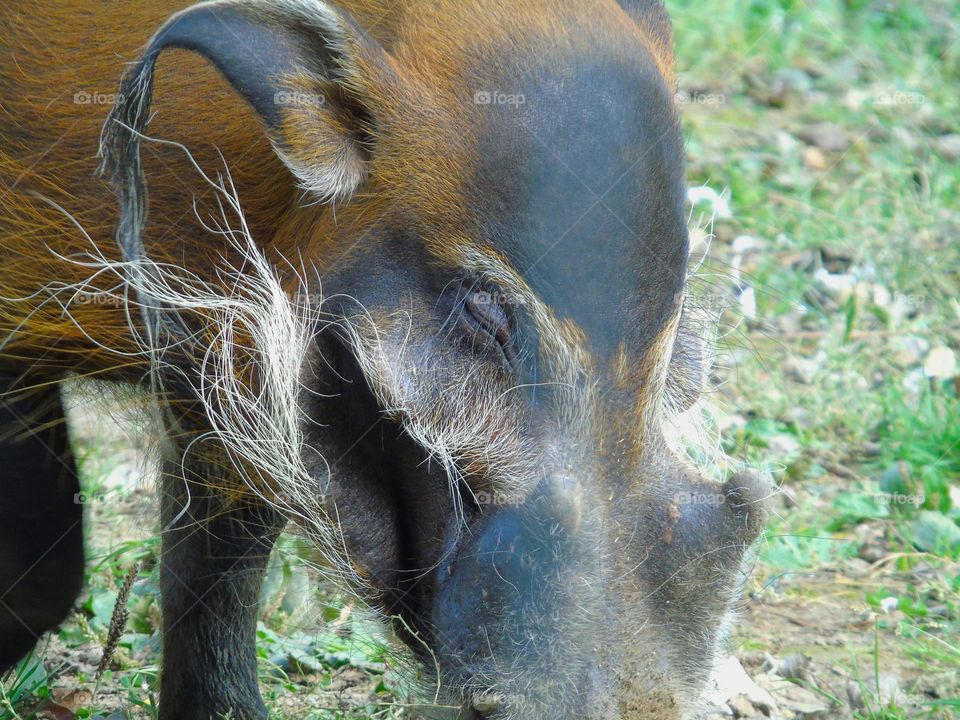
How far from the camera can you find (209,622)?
351 cm

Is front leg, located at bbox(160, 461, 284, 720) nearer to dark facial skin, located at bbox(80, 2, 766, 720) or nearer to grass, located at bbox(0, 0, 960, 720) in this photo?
grass, located at bbox(0, 0, 960, 720)

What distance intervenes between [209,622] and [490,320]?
4.76 feet

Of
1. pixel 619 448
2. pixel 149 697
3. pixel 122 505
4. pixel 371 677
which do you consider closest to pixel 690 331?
pixel 619 448

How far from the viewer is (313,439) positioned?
108 inches

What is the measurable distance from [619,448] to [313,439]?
25.8 inches
